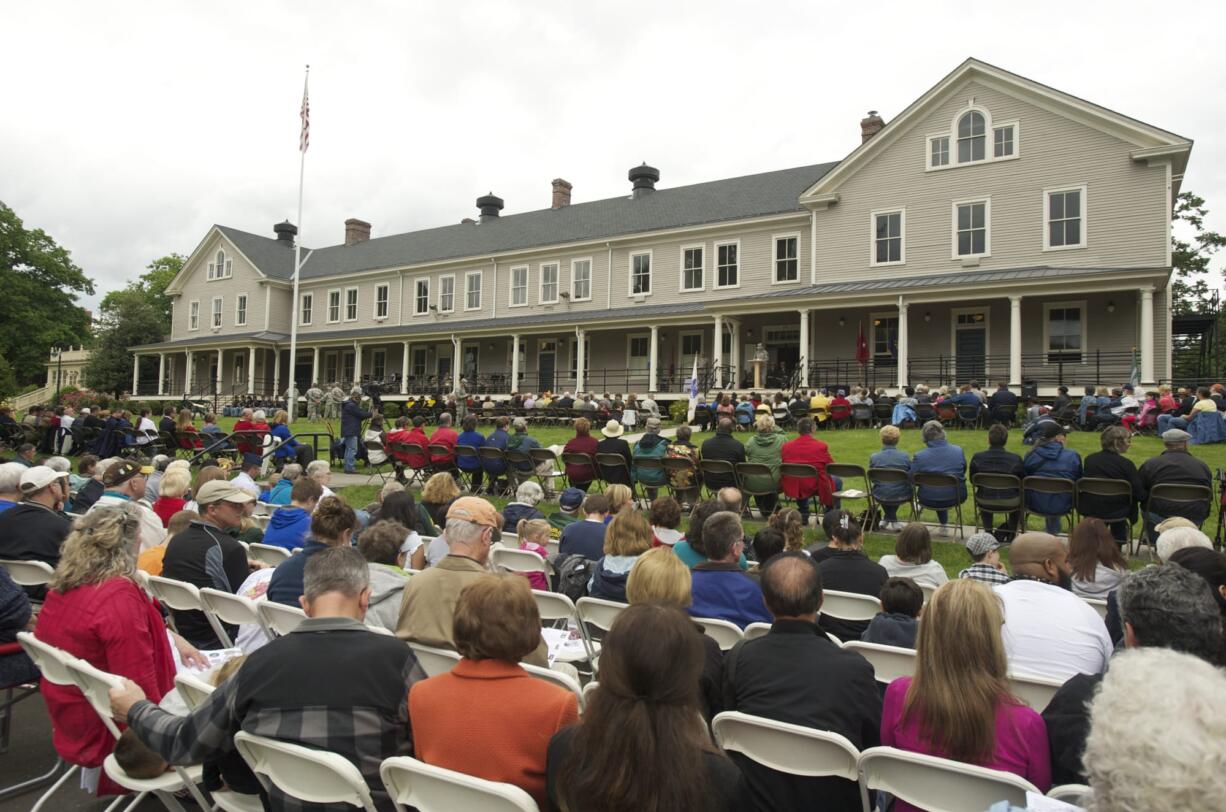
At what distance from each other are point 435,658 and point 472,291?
3244 centimetres

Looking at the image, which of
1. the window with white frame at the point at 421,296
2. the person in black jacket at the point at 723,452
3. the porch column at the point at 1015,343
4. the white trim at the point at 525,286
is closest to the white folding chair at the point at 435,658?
the person in black jacket at the point at 723,452

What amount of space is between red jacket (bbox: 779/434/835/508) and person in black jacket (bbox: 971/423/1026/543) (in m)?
1.54

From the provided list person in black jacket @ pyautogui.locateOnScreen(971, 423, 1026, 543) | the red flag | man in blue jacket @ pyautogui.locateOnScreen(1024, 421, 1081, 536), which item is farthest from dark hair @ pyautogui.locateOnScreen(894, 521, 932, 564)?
the red flag

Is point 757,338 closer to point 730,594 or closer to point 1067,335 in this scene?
point 1067,335

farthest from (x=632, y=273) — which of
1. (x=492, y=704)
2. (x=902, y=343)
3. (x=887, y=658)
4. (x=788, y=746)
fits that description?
(x=492, y=704)

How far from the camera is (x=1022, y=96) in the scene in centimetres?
2198

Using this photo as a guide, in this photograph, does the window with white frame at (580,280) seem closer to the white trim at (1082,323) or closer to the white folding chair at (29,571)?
the white trim at (1082,323)

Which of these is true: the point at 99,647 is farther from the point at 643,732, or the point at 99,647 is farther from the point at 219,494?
the point at 643,732

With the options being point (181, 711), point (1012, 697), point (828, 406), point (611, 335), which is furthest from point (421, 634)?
point (611, 335)

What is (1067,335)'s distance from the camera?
21797 millimetres

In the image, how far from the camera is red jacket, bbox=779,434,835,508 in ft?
28.9

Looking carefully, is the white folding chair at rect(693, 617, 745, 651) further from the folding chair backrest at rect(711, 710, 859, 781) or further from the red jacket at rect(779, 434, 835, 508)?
the red jacket at rect(779, 434, 835, 508)

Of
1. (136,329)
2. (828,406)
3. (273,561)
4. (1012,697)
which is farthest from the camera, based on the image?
(136,329)

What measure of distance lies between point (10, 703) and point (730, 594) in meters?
3.76
